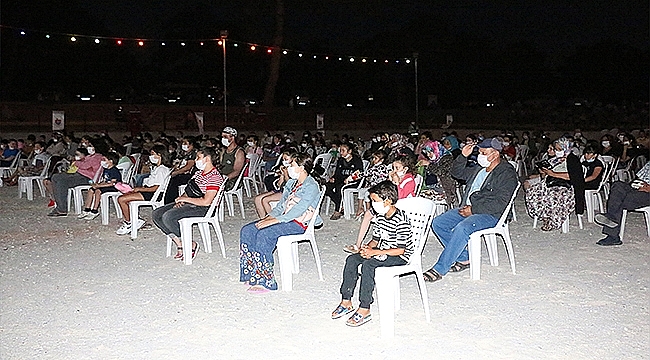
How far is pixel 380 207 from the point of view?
4680mm

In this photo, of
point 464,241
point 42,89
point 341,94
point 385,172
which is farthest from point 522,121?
point 464,241

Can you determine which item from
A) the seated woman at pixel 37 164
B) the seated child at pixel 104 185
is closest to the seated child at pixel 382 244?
the seated child at pixel 104 185

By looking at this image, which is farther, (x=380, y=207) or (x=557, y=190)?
(x=557, y=190)

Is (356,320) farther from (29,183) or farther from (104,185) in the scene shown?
(29,183)

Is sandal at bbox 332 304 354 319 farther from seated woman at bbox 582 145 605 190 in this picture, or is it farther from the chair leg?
seated woman at bbox 582 145 605 190

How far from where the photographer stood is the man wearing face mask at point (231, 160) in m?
9.22

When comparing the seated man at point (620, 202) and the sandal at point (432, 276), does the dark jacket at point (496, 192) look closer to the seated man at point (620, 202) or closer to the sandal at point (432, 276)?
the sandal at point (432, 276)

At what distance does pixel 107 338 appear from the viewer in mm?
4520

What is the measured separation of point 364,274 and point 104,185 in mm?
5559

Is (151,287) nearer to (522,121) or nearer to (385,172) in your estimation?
(385,172)

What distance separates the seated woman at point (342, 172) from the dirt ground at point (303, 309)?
2.03 metres

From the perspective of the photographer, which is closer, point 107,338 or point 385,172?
point 107,338

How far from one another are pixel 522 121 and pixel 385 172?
27.2 m

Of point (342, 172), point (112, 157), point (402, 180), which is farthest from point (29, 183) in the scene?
point (402, 180)
